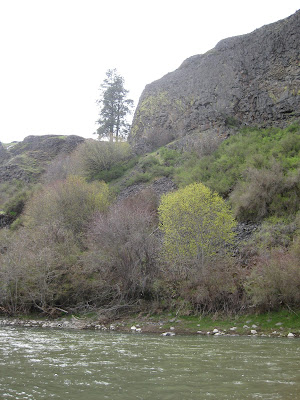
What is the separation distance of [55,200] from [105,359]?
83.4ft

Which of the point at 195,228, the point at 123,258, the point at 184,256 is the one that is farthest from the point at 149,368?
the point at 123,258

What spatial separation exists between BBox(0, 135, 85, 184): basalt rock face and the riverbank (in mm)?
39089

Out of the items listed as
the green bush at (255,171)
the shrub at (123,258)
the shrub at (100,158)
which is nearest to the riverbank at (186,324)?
the shrub at (123,258)

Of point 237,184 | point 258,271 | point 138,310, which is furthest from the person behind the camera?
point 237,184

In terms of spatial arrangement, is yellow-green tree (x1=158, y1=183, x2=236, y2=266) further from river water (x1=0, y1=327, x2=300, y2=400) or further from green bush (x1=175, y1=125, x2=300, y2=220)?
river water (x1=0, y1=327, x2=300, y2=400)

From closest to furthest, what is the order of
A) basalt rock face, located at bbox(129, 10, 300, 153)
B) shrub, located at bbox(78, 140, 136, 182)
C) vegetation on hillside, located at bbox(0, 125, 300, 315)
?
vegetation on hillside, located at bbox(0, 125, 300, 315) → basalt rock face, located at bbox(129, 10, 300, 153) → shrub, located at bbox(78, 140, 136, 182)

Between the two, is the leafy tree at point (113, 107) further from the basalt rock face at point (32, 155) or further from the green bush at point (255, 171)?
the green bush at point (255, 171)

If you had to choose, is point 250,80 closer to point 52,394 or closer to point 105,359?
point 105,359

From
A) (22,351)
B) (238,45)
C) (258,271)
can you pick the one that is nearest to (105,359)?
(22,351)

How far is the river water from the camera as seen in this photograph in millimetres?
7996

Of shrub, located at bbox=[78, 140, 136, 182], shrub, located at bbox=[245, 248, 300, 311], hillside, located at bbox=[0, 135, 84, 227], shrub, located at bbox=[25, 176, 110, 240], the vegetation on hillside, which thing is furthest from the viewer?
hillside, located at bbox=[0, 135, 84, 227]

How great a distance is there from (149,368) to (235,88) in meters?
38.6

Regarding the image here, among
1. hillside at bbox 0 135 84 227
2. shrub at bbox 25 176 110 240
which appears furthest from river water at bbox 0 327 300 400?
hillside at bbox 0 135 84 227

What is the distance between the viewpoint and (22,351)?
13023 millimetres
